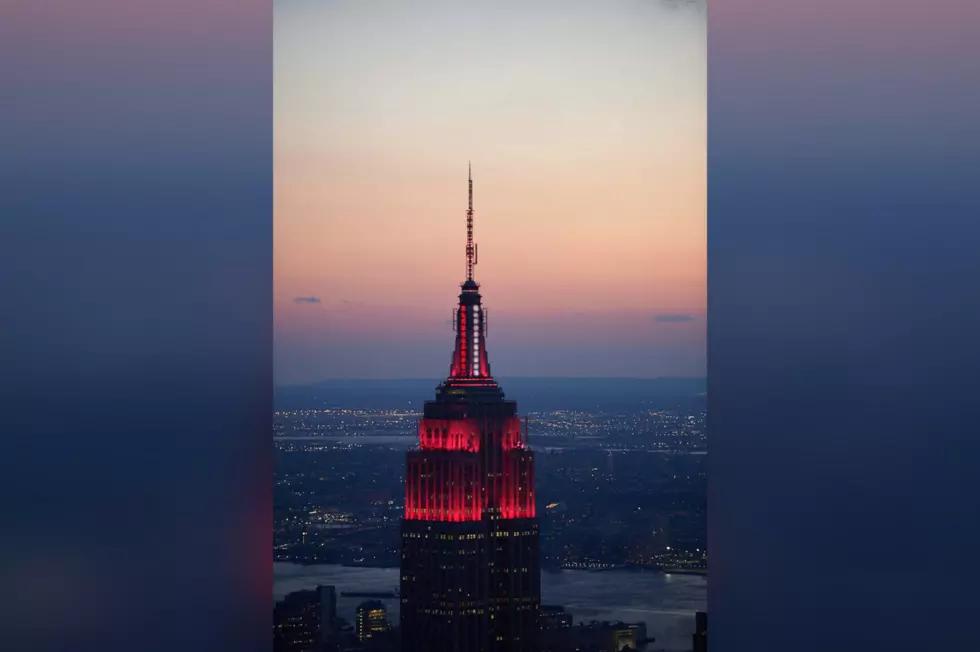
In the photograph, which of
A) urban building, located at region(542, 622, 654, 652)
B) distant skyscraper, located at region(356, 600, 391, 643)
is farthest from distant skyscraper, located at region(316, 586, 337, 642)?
urban building, located at region(542, 622, 654, 652)

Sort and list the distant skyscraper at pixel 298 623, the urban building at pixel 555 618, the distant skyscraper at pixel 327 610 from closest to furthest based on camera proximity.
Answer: the distant skyscraper at pixel 298 623, the distant skyscraper at pixel 327 610, the urban building at pixel 555 618

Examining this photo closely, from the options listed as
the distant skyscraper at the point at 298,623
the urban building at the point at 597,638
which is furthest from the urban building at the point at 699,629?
the distant skyscraper at the point at 298,623

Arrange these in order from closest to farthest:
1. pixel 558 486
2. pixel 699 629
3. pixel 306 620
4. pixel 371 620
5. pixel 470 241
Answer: pixel 699 629 < pixel 306 620 < pixel 470 241 < pixel 558 486 < pixel 371 620

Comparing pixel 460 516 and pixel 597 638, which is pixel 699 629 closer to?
pixel 597 638

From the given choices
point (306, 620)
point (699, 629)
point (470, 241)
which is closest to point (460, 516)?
point (306, 620)

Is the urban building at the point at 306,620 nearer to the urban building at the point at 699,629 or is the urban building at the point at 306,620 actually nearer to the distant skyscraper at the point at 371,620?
the distant skyscraper at the point at 371,620
